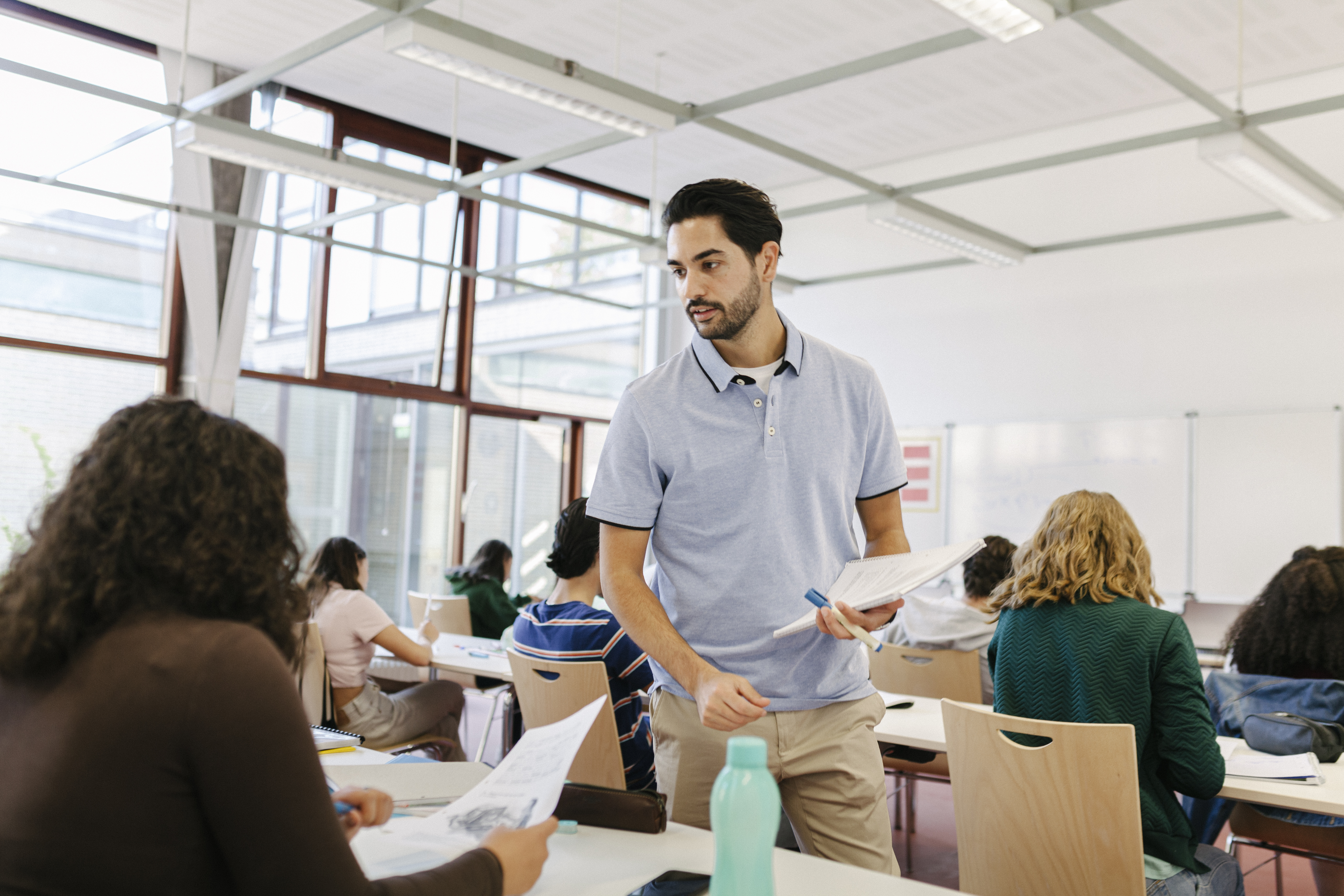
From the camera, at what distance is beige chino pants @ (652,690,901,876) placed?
153 centimetres

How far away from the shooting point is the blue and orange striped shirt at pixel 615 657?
249 cm

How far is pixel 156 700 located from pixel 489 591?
4.36 metres

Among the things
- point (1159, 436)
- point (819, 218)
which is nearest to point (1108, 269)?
point (1159, 436)

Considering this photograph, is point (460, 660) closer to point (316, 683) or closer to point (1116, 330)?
point (316, 683)

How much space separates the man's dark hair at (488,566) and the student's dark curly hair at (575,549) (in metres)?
2.35

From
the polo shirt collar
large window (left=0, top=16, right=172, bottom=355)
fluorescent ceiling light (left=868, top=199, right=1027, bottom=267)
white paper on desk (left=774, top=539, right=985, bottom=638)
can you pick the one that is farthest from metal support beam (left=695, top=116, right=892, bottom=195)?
white paper on desk (left=774, top=539, right=985, bottom=638)

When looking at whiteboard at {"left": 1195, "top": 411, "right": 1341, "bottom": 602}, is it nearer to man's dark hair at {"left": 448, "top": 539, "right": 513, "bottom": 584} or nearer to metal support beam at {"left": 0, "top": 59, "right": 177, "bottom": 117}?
man's dark hair at {"left": 448, "top": 539, "right": 513, "bottom": 584}

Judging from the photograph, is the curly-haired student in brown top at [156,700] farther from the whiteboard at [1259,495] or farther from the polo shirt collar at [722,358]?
the whiteboard at [1259,495]

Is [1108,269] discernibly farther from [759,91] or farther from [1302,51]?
[759,91]

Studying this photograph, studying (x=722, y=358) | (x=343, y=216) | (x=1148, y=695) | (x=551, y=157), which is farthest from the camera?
(x=343, y=216)

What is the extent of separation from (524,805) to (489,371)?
22.8 ft

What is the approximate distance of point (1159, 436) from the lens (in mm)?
6406

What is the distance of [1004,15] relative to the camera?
11.4 ft

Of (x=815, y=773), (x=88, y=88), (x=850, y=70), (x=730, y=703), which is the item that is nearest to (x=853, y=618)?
(x=730, y=703)
